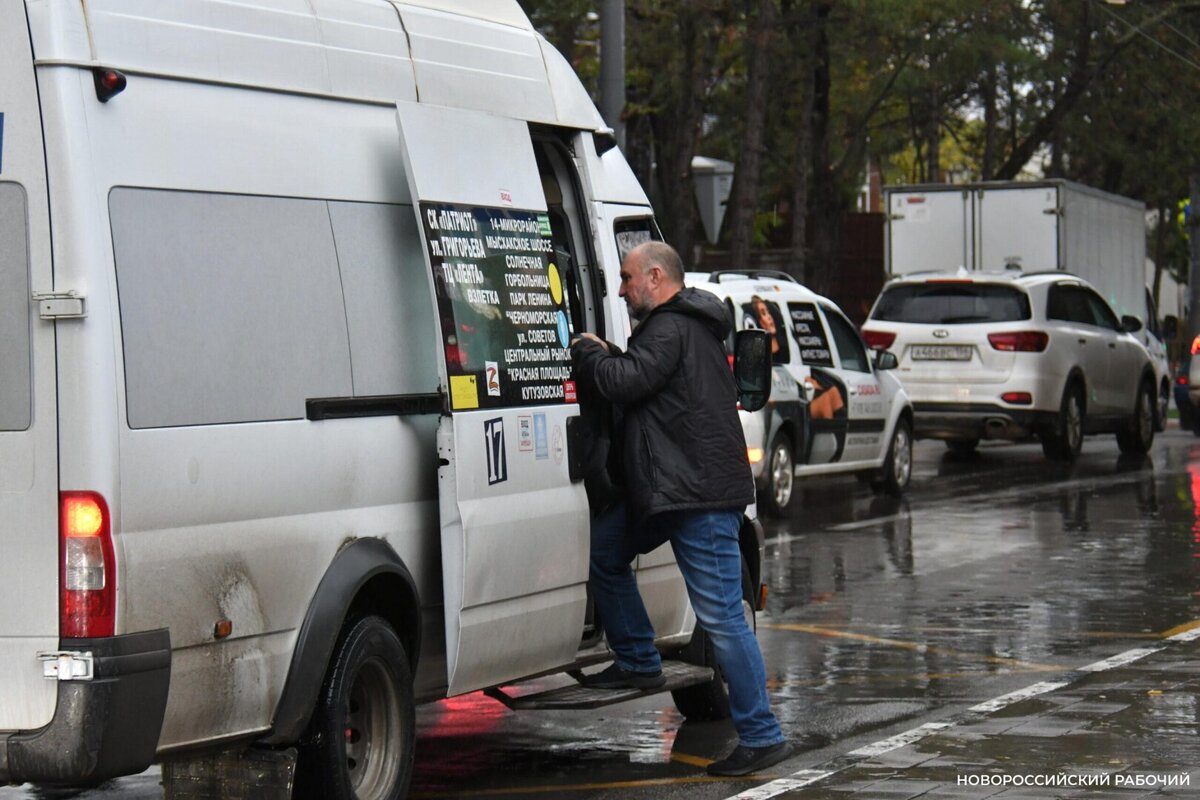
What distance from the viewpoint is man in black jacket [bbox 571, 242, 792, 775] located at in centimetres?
712

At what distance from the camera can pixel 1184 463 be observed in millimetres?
22375

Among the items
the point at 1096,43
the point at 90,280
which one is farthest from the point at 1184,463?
the point at 90,280

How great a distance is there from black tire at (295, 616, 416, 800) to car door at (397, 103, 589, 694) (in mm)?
255

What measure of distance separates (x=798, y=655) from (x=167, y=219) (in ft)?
16.9

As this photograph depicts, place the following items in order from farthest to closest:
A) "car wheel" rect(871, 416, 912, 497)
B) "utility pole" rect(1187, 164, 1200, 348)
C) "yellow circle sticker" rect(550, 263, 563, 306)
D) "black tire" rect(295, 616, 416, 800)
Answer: "utility pole" rect(1187, 164, 1200, 348) < "car wheel" rect(871, 416, 912, 497) < "yellow circle sticker" rect(550, 263, 563, 306) < "black tire" rect(295, 616, 416, 800)

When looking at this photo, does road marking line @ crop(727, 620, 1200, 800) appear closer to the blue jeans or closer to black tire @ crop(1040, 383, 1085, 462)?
the blue jeans

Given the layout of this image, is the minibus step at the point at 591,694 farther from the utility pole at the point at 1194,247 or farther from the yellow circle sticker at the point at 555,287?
the utility pole at the point at 1194,247

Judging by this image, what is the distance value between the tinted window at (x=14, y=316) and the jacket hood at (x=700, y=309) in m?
2.55

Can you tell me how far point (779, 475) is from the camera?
1644cm

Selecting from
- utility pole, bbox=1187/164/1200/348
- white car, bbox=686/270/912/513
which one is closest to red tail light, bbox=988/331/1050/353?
white car, bbox=686/270/912/513

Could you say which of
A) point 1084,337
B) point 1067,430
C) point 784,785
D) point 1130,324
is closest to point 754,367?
point 784,785

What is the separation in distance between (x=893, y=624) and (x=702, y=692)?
9.50 ft

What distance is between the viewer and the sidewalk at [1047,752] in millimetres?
6871

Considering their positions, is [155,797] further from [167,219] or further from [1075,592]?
[1075,592]
